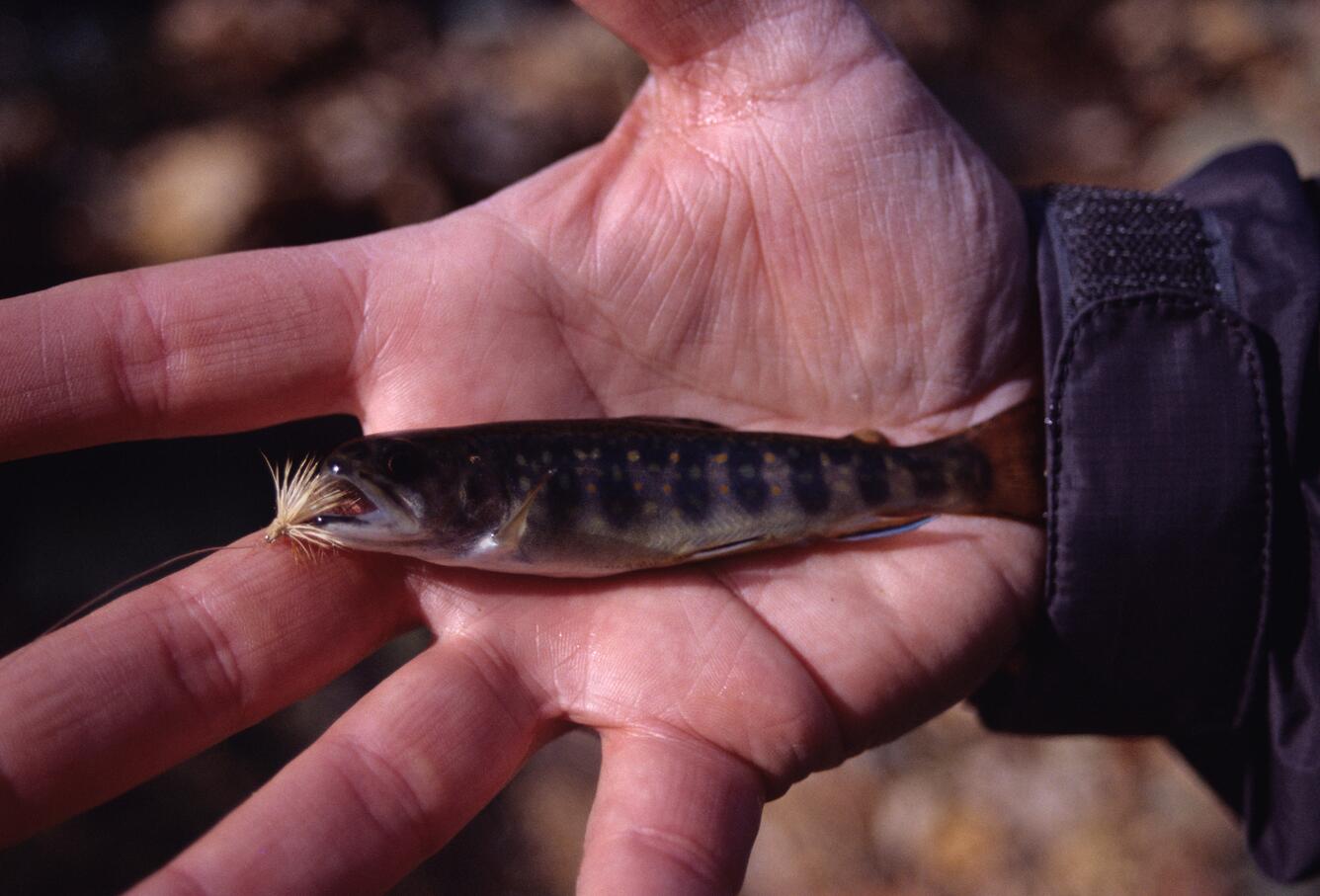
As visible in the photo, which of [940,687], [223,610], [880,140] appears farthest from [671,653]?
[880,140]

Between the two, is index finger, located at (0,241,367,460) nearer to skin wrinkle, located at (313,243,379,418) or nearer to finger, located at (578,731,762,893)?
skin wrinkle, located at (313,243,379,418)

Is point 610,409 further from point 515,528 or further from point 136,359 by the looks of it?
point 136,359

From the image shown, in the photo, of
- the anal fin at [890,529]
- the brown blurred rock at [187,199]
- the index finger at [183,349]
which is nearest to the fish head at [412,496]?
the index finger at [183,349]

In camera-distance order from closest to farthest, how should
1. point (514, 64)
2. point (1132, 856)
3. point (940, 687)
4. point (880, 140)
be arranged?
point (940, 687), point (880, 140), point (1132, 856), point (514, 64)

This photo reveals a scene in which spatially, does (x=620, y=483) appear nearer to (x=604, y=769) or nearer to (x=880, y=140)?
(x=604, y=769)

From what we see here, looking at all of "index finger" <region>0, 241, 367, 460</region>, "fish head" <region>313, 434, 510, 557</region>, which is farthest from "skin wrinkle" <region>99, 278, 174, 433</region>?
"fish head" <region>313, 434, 510, 557</region>

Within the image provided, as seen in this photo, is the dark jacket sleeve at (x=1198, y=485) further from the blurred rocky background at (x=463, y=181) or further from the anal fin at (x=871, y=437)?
the blurred rocky background at (x=463, y=181)
